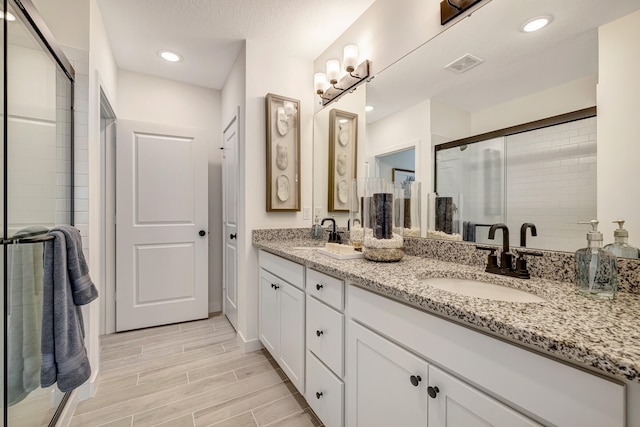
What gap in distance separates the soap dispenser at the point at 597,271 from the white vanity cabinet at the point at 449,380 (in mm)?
416

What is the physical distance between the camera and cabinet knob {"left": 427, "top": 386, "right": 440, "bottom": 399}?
77 centimetres

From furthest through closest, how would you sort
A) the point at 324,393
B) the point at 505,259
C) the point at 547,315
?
the point at 324,393 → the point at 505,259 → the point at 547,315

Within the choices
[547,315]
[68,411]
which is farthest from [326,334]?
[68,411]

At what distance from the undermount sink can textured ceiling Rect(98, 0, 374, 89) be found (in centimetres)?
182

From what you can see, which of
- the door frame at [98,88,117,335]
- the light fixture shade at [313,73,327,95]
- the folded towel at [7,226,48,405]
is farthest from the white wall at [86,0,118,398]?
the light fixture shade at [313,73,327,95]

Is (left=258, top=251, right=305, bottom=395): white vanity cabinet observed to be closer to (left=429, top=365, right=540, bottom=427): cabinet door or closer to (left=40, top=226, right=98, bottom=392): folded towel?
(left=429, top=365, right=540, bottom=427): cabinet door

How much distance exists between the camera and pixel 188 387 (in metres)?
1.77

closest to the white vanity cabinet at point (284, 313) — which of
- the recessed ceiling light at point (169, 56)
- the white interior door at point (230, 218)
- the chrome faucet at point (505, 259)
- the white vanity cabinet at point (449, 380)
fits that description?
the white vanity cabinet at point (449, 380)

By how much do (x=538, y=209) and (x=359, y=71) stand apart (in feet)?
4.69

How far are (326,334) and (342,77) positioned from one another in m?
1.80

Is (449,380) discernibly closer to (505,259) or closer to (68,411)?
(505,259)

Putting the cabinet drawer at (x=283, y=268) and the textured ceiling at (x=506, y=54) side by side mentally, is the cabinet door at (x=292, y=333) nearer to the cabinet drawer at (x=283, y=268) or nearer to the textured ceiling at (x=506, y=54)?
the cabinet drawer at (x=283, y=268)

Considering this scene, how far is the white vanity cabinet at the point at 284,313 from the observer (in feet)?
5.04

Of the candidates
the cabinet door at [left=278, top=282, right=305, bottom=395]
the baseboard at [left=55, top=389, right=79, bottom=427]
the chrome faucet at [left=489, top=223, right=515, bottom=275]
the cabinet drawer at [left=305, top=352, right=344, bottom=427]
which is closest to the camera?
the chrome faucet at [left=489, top=223, right=515, bottom=275]
